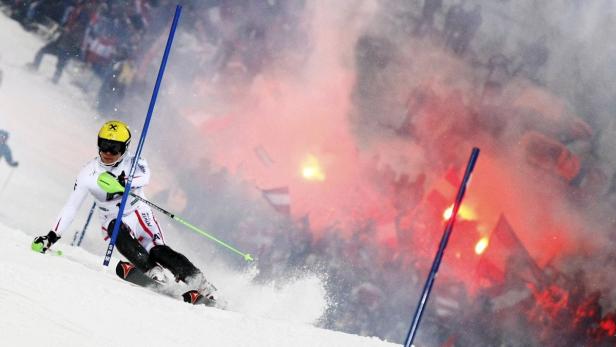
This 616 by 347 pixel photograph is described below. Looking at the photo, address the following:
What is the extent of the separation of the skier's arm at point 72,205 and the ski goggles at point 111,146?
356 mm

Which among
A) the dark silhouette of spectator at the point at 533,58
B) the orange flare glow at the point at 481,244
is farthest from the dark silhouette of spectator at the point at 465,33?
A: the orange flare glow at the point at 481,244

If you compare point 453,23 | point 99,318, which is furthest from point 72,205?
point 453,23

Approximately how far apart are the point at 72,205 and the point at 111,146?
0.68 m

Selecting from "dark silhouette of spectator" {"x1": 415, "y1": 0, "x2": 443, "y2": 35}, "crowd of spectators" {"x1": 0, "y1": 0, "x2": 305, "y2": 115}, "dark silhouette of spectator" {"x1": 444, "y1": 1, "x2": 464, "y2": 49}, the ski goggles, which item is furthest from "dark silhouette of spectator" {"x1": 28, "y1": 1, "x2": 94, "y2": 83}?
the ski goggles

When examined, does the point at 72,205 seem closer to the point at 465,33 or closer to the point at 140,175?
the point at 140,175

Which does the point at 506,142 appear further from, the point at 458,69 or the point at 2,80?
the point at 2,80

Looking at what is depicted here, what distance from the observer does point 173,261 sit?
22.9 ft

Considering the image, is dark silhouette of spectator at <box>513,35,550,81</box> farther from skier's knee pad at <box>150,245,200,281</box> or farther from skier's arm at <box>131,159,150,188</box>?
skier's knee pad at <box>150,245,200,281</box>

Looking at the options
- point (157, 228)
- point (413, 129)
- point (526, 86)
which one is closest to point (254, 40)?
point (413, 129)

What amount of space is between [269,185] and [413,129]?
195 inches

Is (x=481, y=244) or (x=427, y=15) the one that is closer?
(x=427, y=15)

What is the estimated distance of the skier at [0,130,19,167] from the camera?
16211mm

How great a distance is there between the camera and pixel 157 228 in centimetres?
745

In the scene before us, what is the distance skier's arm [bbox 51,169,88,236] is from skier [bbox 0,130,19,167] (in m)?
10.0
